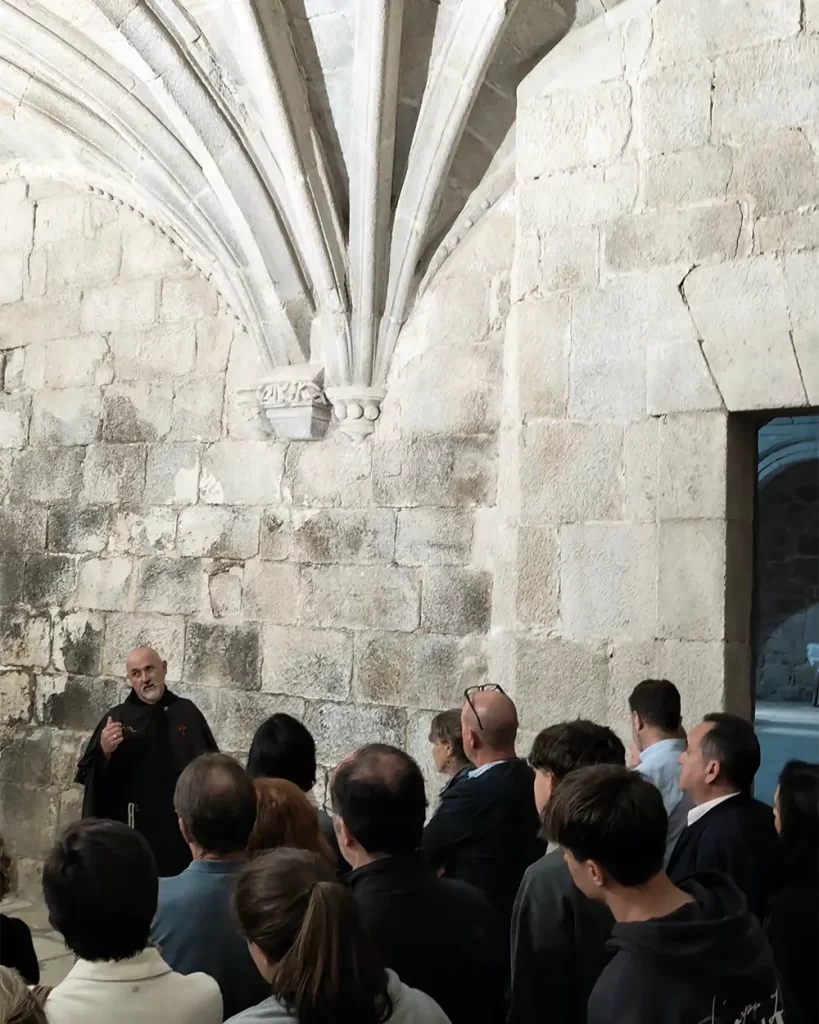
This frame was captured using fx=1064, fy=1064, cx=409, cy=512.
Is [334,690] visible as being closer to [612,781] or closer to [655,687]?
[655,687]

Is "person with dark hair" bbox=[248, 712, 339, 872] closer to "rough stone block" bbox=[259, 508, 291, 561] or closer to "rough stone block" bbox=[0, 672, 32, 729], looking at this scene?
"rough stone block" bbox=[259, 508, 291, 561]

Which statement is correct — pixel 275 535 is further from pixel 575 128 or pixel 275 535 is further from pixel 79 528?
pixel 575 128

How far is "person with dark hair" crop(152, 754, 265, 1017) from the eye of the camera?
1.59 meters

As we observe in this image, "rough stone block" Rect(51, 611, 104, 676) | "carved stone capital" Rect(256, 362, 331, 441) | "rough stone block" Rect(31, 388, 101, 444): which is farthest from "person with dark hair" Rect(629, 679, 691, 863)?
"rough stone block" Rect(31, 388, 101, 444)

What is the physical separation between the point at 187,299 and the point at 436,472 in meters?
1.53

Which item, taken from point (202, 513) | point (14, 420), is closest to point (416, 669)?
point (202, 513)

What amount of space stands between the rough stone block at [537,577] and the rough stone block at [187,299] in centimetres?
203

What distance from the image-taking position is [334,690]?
4.14m

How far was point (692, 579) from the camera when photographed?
308 centimetres

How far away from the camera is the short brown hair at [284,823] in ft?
6.07

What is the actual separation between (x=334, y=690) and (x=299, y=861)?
283 cm

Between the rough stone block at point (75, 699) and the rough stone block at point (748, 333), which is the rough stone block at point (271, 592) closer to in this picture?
the rough stone block at point (75, 699)

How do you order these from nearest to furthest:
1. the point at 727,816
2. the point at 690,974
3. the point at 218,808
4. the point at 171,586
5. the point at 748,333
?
1. the point at 690,974
2. the point at 218,808
3. the point at 727,816
4. the point at 748,333
5. the point at 171,586

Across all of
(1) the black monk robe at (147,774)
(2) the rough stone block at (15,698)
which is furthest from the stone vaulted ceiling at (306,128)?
(2) the rough stone block at (15,698)
